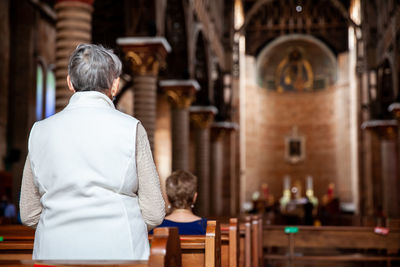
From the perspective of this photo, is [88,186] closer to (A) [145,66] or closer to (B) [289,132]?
(A) [145,66]

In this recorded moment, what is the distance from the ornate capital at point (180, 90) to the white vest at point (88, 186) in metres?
15.2

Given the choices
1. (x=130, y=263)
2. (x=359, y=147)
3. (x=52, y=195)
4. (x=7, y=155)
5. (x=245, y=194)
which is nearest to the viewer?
(x=130, y=263)

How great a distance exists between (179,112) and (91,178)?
15.8 meters

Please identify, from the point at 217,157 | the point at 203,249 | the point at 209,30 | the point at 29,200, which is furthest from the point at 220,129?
the point at 29,200

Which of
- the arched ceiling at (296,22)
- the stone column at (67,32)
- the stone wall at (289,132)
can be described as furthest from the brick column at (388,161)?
the stone column at (67,32)

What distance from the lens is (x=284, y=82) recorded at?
35906 mm

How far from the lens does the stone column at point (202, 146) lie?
869 inches

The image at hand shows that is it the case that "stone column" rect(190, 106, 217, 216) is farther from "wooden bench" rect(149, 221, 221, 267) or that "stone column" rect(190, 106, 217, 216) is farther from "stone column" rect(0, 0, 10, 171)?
"wooden bench" rect(149, 221, 221, 267)

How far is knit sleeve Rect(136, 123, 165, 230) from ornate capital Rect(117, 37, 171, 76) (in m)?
10.7

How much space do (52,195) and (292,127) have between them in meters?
34.6

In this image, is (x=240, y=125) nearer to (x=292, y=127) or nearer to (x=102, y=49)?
(x=292, y=127)

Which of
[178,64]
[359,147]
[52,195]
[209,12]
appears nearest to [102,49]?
[52,195]

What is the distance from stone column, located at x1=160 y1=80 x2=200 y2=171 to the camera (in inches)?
688

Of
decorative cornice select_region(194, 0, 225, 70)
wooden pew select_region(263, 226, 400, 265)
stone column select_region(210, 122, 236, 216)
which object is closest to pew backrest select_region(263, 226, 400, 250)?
wooden pew select_region(263, 226, 400, 265)
